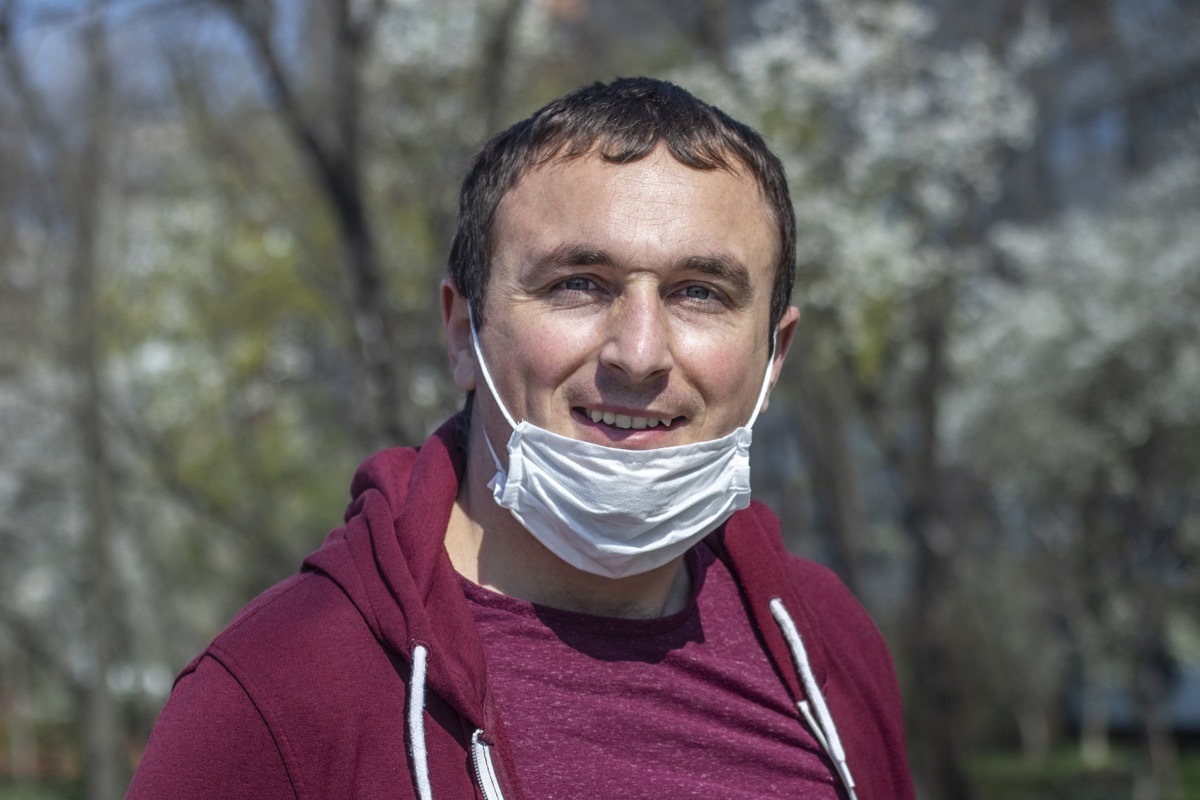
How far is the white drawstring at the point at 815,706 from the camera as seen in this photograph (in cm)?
221

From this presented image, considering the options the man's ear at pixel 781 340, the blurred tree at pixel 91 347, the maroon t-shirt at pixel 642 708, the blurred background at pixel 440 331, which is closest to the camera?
the maroon t-shirt at pixel 642 708

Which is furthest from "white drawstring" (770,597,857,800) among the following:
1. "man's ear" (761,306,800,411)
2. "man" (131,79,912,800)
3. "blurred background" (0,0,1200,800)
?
"blurred background" (0,0,1200,800)

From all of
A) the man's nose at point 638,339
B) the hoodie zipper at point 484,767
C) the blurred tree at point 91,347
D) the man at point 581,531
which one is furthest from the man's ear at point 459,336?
the blurred tree at point 91,347

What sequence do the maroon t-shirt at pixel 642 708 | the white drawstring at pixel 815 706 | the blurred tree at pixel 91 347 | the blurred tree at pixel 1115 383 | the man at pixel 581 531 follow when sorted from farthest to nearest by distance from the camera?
the blurred tree at pixel 1115 383 → the blurred tree at pixel 91 347 → the white drawstring at pixel 815 706 → the maroon t-shirt at pixel 642 708 → the man at pixel 581 531

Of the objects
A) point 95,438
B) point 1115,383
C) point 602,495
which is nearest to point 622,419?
point 602,495

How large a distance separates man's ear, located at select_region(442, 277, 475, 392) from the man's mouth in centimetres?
23

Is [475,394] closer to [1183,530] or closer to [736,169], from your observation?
[736,169]

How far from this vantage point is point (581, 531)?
6.87ft

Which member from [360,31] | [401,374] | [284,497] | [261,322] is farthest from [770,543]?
[284,497]

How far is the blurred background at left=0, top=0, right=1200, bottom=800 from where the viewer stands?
1148 centimetres

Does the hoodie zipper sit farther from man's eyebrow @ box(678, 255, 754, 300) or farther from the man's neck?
man's eyebrow @ box(678, 255, 754, 300)

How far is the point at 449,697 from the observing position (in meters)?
1.89

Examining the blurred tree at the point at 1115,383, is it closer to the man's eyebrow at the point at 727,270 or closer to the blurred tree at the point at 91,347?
the blurred tree at the point at 91,347

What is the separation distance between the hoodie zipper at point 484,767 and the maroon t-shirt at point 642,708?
75mm
